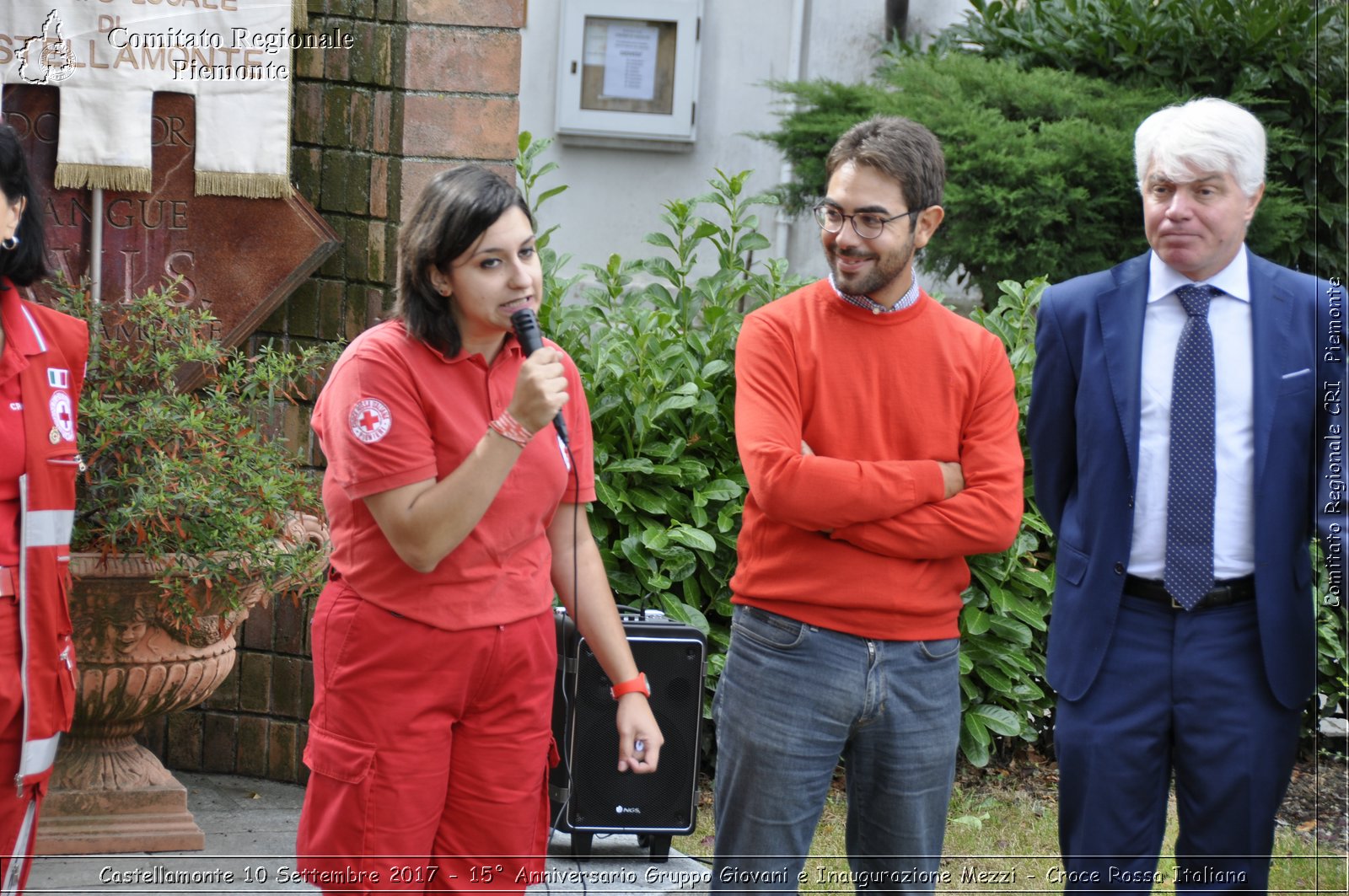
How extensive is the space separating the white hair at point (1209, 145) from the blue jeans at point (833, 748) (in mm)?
1158

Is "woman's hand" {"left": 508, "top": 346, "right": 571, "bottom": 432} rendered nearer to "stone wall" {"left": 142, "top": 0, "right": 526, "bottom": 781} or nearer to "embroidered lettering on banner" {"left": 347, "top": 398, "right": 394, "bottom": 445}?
"embroidered lettering on banner" {"left": 347, "top": 398, "right": 394, "bottom": 445}

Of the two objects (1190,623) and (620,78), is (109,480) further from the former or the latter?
(620,78)

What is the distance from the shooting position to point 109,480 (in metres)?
3.89

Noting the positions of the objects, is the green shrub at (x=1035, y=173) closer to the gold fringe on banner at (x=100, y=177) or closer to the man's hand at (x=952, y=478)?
the gold fringe on banner at (x=100, y=177)

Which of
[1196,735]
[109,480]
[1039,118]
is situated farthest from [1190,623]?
[1039,118]

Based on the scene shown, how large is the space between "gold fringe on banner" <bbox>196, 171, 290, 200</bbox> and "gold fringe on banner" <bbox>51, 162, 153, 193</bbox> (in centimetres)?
17

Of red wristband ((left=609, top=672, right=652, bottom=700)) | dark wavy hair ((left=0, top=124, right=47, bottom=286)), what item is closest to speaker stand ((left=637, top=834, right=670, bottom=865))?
red wristband ((left=609, top=672, right=652, bottom=700))

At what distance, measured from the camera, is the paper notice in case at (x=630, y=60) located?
10.5 meters

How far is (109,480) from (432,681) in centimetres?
171

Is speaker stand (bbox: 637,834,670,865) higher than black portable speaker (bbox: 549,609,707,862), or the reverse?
black portable speaker (bbox: 549,609,707,862)

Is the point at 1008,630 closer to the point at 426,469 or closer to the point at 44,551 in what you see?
A: the point at 426,469

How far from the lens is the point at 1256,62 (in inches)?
353

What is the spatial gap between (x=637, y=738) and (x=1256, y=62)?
780 centimetres

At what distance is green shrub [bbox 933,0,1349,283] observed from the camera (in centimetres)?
876
